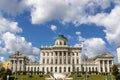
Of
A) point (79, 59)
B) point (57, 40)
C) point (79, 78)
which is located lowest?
point (79, 78)

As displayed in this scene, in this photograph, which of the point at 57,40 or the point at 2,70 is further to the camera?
the point at 57,40

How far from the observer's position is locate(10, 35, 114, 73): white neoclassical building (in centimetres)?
16388

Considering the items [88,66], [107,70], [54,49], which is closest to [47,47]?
[54,49]

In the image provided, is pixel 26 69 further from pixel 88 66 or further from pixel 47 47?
pixel 88 66

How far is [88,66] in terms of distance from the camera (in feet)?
546

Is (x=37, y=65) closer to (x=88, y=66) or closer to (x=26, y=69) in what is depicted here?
(x=26, y=69)

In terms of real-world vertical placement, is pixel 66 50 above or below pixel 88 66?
above

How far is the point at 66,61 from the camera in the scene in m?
166

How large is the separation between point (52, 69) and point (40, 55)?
42.0ft

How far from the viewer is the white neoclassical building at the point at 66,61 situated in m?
164

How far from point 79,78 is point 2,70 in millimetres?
37957

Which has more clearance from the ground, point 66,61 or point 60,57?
point 60,57

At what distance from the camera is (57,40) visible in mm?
172000

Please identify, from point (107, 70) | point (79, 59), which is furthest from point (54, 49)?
point (107, 70)
